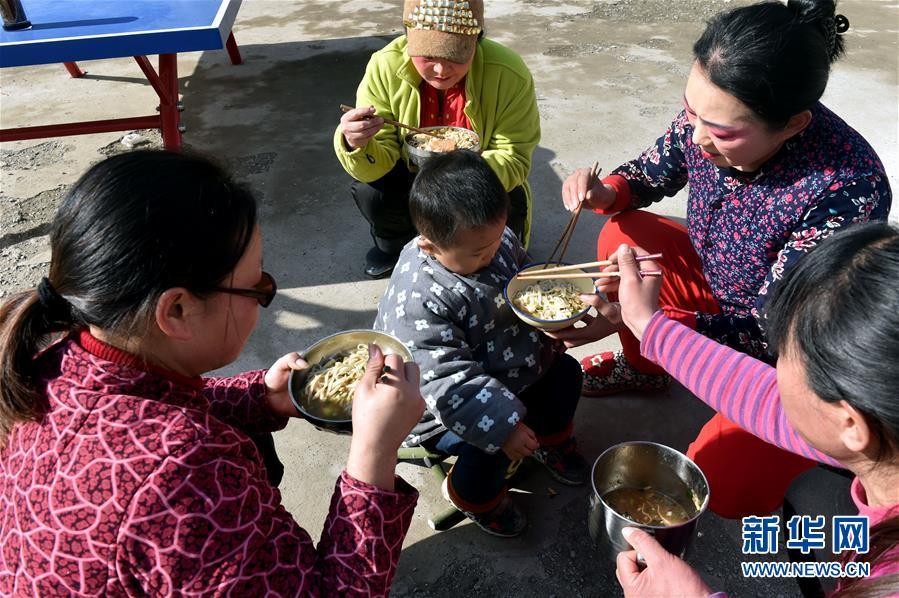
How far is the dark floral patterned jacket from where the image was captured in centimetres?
216

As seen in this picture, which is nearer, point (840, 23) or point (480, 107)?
point (840, 23)

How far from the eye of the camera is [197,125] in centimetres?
584

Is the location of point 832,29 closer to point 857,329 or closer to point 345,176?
point 857,329

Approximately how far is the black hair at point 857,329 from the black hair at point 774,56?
872 millimetres

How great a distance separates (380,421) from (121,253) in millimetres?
651

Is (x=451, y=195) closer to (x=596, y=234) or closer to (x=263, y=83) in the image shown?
(x=596, y=234)

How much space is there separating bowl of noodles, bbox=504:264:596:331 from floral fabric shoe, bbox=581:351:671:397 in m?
0.73

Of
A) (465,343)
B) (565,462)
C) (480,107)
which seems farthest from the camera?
(480,107)

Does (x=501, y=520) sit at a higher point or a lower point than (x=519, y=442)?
lower

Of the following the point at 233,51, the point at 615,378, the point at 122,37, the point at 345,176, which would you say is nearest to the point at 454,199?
the point at 615,378

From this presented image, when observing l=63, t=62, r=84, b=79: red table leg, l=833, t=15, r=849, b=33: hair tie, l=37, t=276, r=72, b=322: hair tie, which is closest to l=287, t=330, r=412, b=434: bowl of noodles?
l=37, t=276, r=72, b=322: hair tie

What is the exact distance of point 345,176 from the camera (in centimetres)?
496

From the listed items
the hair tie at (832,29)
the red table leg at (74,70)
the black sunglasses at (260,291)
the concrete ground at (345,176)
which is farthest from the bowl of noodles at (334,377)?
the red table leg at (74,70)

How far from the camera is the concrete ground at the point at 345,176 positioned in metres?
2.35
